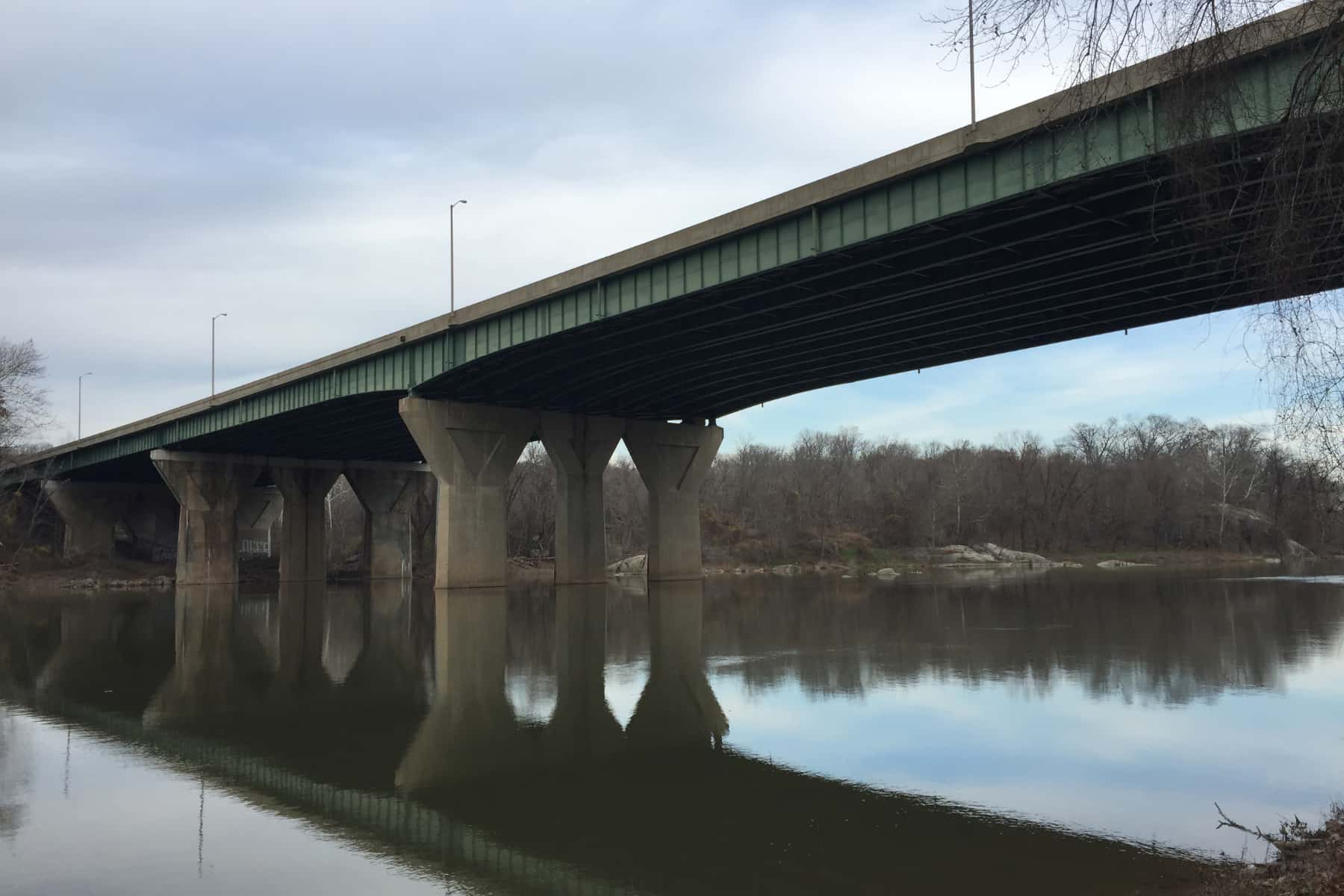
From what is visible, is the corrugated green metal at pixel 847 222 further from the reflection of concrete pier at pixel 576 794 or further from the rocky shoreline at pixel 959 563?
the rocky shoreline at pixel 959 563

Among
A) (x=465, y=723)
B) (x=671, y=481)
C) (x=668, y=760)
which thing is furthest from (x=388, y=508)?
(x=668, y=760)

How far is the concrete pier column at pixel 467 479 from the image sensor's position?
169 feet

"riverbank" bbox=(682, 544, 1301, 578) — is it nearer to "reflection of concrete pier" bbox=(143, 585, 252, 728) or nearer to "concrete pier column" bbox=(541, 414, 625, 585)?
"concrete pier column" bbox=(541, 414, 625, 585)

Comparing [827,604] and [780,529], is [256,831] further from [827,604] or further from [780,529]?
[780,529]

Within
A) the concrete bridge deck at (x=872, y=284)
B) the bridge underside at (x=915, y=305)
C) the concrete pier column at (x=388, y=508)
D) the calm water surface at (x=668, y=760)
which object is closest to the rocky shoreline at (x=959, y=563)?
the concrete pier column at (x=388, y=508)

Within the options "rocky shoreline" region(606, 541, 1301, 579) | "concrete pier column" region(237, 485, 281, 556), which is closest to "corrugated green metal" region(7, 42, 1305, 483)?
"rocky shoreline" region(606, 541, 1301, 579)

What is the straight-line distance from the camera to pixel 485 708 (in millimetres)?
16969

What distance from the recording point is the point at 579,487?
190 ft

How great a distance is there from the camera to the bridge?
19234mm

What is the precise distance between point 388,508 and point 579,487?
3318 cm

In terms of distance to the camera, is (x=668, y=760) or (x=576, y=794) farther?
(x=668, y=760)

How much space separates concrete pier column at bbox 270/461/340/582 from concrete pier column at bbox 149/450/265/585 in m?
3.68

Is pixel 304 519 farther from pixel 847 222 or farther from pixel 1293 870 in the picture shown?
pixel 1293 870

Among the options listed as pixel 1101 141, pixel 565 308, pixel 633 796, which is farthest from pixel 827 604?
pixel 633 796
